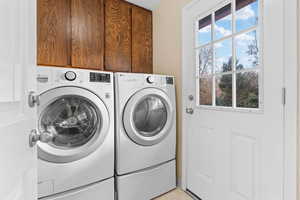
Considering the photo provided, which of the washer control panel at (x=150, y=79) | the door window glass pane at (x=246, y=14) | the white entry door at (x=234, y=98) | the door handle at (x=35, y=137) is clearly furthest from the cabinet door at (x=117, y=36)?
the door handle at (x=35, y=137)

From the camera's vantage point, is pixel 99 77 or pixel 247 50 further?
pixel 99 77

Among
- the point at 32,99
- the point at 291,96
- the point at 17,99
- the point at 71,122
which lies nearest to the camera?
the point at 17,99

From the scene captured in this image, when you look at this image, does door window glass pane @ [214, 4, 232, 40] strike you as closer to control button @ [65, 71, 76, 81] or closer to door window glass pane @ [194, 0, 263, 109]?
door window glass pane @ [194, 0, 263, 109]

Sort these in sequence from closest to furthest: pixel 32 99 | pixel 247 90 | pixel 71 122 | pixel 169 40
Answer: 1. pixel 32 99
2. pixel 247 90
3. pixel 71 122
4. pixel 169 40

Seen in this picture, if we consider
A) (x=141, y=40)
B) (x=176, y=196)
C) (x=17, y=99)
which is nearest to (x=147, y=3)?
(x=141, y=40)

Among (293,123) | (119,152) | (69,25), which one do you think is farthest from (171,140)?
(69,25)

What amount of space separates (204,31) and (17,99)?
4.70 feet

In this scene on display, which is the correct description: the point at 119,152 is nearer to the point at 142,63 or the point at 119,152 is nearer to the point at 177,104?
the point at 177,104

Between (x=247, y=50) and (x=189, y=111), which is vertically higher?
(x=247, y=50)

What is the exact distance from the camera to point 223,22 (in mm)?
1293

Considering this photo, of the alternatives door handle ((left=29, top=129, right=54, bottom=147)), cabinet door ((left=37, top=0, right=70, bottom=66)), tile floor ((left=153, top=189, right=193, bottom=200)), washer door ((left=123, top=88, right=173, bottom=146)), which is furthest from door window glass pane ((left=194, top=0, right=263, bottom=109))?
cabinet door ((left=37, top=0, right=70, bottom=66))

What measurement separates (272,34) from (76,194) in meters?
1.56

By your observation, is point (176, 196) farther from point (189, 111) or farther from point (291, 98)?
point (291, 98)

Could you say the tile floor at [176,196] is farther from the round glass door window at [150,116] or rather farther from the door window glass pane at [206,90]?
the door window glass pane at [206,90]
